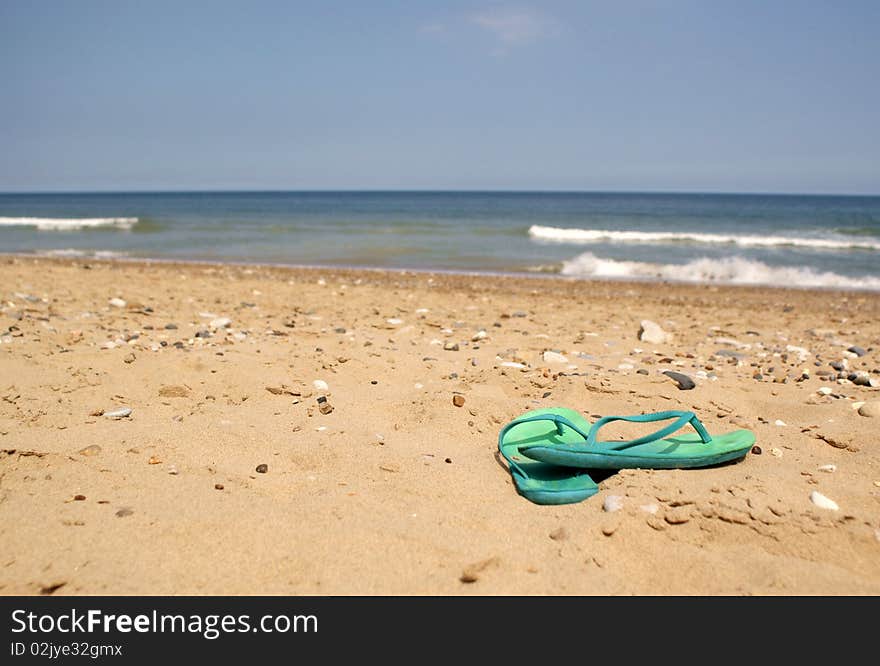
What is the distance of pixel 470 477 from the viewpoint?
2.29m

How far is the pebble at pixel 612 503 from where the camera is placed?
1.99 meters

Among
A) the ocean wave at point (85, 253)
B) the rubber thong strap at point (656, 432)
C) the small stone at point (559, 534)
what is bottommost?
the ocean wave at point (85, 253)

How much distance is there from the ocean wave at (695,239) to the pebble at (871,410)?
632 inches

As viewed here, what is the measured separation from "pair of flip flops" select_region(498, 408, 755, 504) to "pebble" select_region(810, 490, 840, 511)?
34 cm

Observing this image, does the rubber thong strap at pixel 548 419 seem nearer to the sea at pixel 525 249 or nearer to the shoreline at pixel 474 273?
the shoreline at pixel 474 273

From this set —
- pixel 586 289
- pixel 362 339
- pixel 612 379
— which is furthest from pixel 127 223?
pixel 612 379

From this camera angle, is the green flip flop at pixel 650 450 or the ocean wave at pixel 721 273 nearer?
the green flip flop at pixel 650 450

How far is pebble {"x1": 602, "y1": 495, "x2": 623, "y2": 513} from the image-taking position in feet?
6.51

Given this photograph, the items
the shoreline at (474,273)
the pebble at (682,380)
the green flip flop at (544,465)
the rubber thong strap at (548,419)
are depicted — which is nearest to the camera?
the green flip flop at (544,465)

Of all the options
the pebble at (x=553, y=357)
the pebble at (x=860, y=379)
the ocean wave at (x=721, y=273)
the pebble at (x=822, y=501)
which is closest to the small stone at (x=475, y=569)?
the pebble at (x=822, y=501)

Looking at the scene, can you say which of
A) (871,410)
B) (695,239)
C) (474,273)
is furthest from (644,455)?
(695,239)

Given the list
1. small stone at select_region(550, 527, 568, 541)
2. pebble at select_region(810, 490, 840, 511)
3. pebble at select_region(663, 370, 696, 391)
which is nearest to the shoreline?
pebble at select_region(663, 370, 696, 391)
